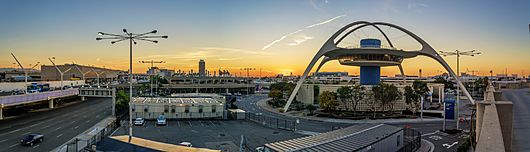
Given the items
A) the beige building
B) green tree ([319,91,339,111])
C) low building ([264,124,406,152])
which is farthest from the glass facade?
low building ([264,124,406,152])

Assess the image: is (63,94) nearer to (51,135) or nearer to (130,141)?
(51,135)

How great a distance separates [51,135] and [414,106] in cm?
6501

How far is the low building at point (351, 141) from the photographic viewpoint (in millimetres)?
21178

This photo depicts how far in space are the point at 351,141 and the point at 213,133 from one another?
70.7 ft

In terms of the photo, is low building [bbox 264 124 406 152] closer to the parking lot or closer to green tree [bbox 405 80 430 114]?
the parking lot

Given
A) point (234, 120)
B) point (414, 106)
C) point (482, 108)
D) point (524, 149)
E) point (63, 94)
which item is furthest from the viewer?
point (63, 94)

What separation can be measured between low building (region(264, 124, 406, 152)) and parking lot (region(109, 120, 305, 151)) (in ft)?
32.0

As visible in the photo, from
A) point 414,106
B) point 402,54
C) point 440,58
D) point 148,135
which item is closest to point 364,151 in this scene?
point 148,135

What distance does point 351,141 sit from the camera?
76.7ft

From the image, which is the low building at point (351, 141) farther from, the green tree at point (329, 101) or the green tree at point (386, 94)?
the green tree at point (386, 94)

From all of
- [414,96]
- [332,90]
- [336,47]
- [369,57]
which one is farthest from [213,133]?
[369,57]

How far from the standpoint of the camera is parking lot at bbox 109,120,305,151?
3541cm

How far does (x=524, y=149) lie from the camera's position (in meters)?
8.01

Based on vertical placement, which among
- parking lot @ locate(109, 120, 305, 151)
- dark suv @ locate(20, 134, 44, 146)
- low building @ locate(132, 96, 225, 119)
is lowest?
parking lot @ locate(109, 120, 305, 151)
